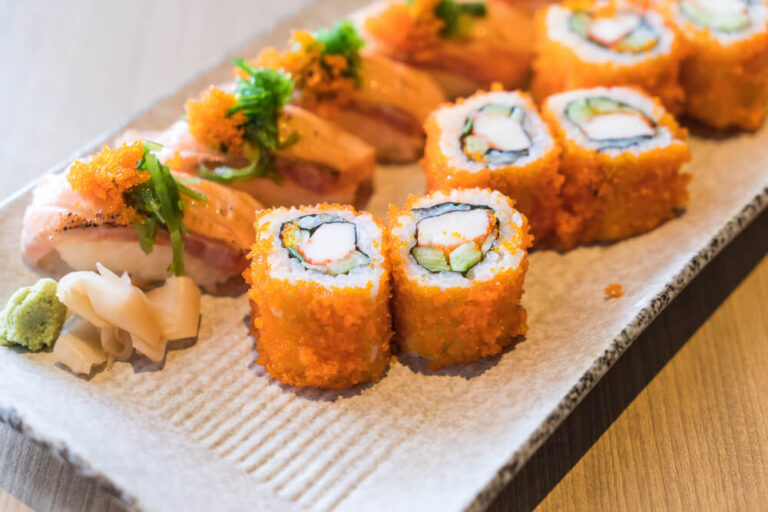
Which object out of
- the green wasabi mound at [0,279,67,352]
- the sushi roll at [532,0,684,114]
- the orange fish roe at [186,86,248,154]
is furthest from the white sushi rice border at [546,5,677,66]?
the green wasabi mound at [0,279,67,352]

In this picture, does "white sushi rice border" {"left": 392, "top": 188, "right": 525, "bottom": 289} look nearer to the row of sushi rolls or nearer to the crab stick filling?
the row of sushi rolls

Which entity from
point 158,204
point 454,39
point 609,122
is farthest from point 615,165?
point 158,204

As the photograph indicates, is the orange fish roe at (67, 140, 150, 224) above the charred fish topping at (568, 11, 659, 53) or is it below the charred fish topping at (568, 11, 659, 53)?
above

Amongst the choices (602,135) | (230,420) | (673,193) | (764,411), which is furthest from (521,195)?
(230,420)

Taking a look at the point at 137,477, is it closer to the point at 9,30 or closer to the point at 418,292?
the point at 418,292

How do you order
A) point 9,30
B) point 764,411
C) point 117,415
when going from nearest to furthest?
point 117,415 → point 764,411 → point 9,30

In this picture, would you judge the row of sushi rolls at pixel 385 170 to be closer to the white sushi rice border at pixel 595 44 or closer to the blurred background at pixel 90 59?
the white sushi rice border at pixel 595 44
